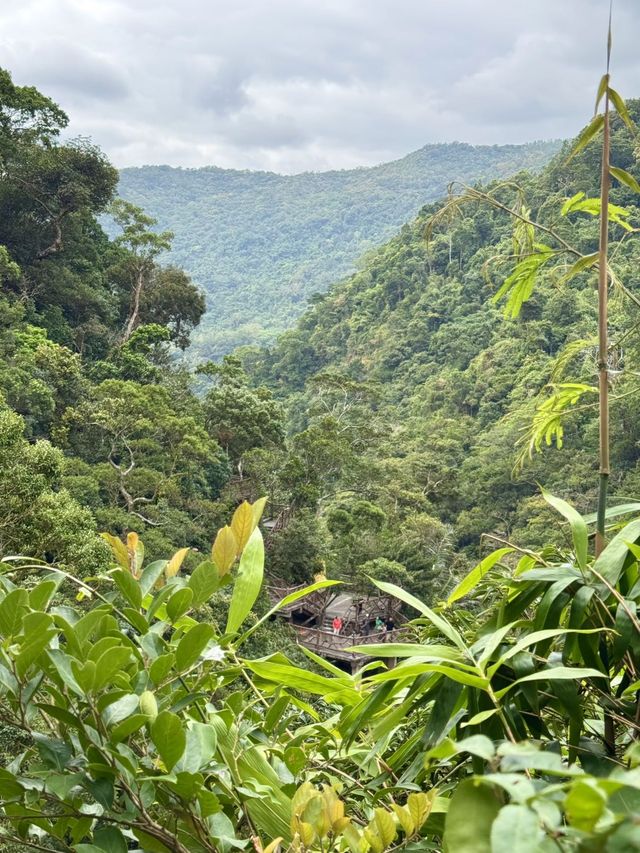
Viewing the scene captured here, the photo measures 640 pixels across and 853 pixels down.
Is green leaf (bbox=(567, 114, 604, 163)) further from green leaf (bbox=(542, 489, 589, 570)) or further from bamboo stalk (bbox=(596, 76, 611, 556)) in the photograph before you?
green leaf (bbox=(542, 489, 589, 570))

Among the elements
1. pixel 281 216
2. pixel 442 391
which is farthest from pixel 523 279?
pixel 281 216

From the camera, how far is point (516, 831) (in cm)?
16

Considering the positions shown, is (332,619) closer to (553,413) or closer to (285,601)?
(553,413)

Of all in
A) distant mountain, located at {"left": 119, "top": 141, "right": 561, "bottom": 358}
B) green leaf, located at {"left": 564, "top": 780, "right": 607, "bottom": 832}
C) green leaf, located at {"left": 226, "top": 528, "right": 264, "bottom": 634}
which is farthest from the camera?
distant mountain, located at {"left": 119, "top": 141, "right": 561, "bottom": 358}

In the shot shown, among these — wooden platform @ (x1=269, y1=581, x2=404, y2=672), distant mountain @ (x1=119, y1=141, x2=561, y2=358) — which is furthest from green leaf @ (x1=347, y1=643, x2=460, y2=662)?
distant mountain @ (x1=119, y1=141, x2=561, y2=358)

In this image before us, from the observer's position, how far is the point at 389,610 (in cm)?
951

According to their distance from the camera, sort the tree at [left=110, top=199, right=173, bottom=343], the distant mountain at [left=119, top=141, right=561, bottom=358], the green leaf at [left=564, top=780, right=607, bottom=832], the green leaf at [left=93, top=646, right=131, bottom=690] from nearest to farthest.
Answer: the green leaf at [left=564, top=780, right=607, bottom=832]
the green leaf at [left=93, top=646, right=131, bottom=690]
the tree at [left=110, top=199, right=173, bottom=343]
the distant mountain at [left=119, top=141, right=561, bottom=358]

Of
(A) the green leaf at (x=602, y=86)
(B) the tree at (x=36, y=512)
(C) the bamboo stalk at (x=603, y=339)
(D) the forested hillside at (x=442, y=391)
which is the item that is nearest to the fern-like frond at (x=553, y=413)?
(C) the bamboo stalk at (x=603, y=339)

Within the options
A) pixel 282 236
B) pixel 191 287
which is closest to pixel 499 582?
pixel 191 287

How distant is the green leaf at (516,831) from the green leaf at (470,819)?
0.05m

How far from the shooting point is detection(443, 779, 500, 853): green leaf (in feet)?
0.69

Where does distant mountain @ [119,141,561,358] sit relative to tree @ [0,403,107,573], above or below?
above

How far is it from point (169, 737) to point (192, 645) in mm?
46

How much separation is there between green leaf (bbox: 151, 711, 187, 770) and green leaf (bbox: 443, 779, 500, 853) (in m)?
0.12
